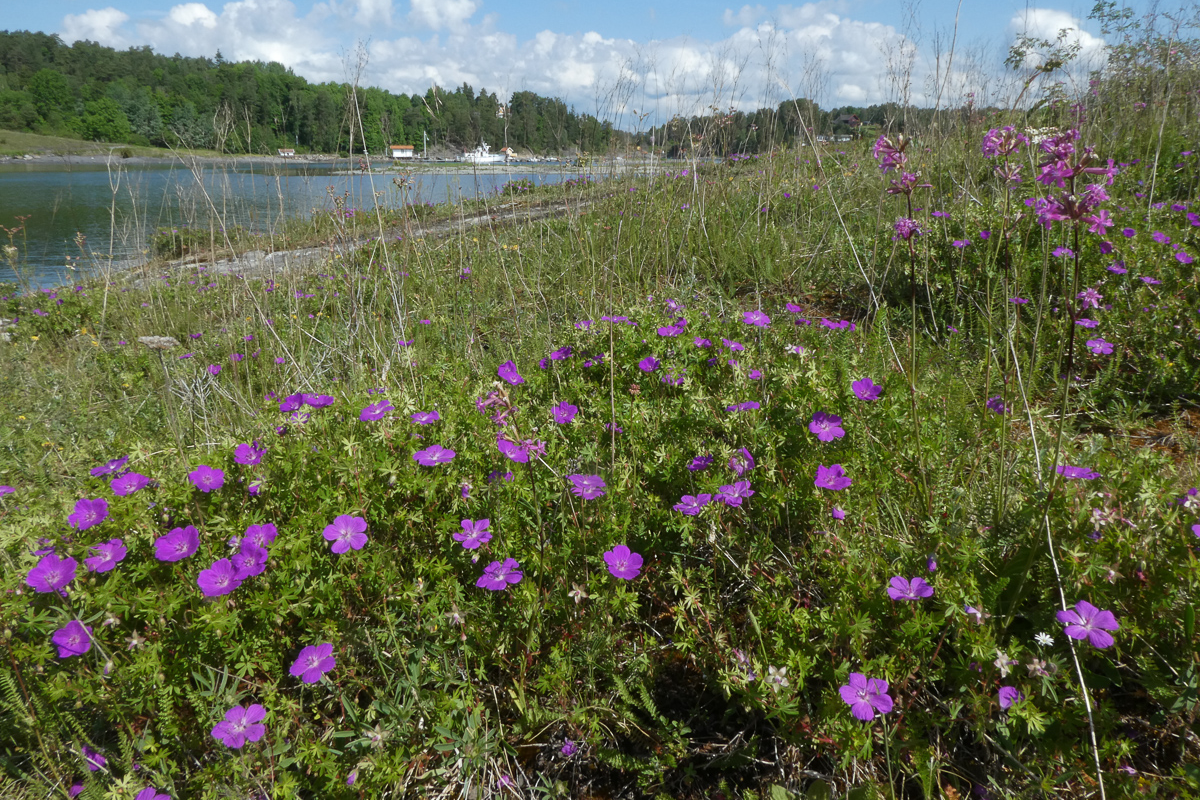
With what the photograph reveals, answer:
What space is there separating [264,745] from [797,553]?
1.37m

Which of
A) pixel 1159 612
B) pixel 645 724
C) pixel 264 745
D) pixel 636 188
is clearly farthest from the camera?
pixel 636 188

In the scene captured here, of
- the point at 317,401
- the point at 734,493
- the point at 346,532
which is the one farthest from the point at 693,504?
the point at 317,401

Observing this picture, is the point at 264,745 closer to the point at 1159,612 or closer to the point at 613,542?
the point at 613,542

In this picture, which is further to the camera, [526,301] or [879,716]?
[526,301]

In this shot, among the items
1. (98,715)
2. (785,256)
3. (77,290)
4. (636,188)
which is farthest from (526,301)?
(77,290)

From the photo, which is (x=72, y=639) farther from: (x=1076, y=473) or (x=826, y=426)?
(x=1076, y=473)

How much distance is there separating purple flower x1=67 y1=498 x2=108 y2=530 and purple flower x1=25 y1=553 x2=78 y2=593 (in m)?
0.12

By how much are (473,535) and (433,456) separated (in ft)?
0.86

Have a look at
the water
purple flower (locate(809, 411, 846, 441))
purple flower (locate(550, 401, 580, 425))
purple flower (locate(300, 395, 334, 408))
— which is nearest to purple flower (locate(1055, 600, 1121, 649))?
purple flower (locate(809, 411, 846, 441))

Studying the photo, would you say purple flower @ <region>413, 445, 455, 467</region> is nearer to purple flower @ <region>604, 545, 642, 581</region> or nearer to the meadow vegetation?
the meadow vegetation

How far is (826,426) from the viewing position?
157 centimetres

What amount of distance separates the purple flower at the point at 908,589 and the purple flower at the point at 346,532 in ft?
3.84

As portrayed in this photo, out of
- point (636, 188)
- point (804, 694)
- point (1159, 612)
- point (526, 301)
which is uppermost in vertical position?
point (636, 188)

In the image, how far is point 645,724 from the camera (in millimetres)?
1422
